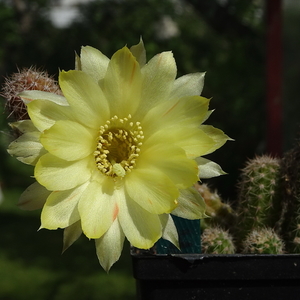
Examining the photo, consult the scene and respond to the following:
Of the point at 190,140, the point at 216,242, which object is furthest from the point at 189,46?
the point at 190,140

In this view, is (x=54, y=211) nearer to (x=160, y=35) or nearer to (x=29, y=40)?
(x=160, y=35)

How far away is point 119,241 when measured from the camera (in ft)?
2.10

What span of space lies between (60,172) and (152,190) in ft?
0.41

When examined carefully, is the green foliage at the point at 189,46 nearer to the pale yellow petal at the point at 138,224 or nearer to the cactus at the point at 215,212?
the cactus at the point at 215,212

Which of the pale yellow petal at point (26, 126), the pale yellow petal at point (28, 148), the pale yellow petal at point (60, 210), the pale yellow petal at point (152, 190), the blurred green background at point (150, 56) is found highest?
the pale yellow petal at point (26, 126)

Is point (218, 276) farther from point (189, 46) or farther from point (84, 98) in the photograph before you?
point (189, 46)

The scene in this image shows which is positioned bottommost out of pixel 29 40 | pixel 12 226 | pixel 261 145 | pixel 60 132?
pixel 12 226

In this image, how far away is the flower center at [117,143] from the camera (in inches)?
27.0

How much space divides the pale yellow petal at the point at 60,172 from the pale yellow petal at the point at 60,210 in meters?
0.02

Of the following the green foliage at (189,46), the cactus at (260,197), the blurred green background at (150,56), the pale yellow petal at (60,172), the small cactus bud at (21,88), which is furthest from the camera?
the green foliage at (189,46)

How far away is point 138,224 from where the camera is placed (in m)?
0.64

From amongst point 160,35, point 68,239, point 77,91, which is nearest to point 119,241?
point 68,239

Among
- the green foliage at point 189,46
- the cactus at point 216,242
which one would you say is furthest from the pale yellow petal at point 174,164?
the green foliage at point 189,46

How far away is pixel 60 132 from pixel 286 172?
425mm
